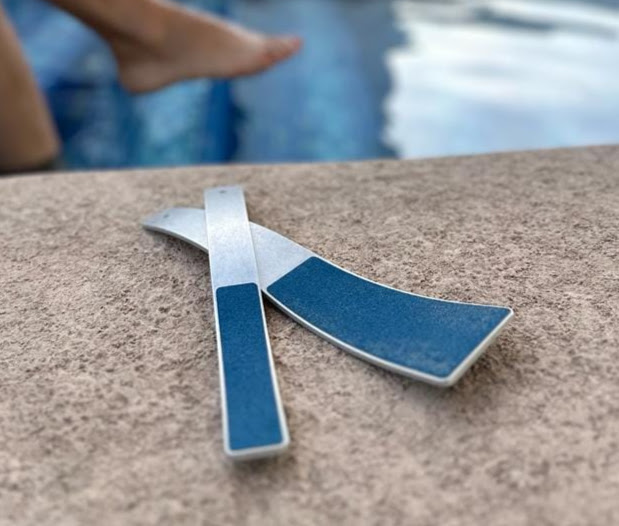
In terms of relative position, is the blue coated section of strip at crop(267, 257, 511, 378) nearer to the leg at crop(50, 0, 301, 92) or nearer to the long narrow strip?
the long narrow strip

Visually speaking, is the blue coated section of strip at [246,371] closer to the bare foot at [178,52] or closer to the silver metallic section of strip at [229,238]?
the silver metallic section of strip at [229,238]

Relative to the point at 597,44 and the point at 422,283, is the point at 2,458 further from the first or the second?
the point at 597,44

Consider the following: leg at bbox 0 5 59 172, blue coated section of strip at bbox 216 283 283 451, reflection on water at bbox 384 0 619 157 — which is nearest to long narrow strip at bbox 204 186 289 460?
blue coated section of strip at bbox 216 283 283 451

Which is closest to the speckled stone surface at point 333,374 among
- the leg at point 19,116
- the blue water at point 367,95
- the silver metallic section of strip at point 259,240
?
the silver metallic section of strip at point 259,240

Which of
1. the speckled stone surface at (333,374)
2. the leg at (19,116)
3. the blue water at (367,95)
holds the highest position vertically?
the speckled stone surface at (333,374)

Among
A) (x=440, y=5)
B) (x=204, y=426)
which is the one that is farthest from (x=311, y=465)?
(x=440, y=5)
